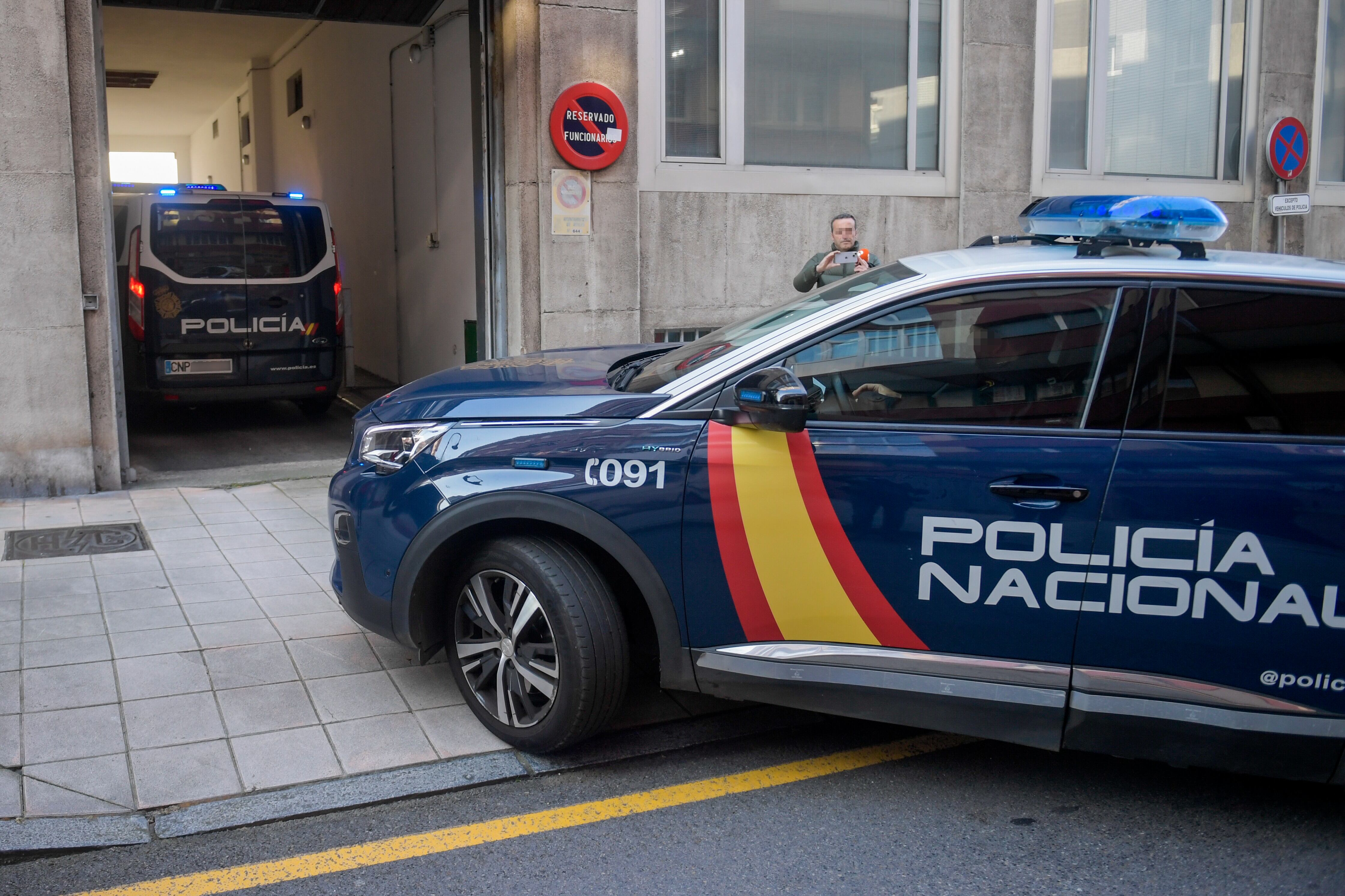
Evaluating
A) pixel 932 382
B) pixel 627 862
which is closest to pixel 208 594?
pixel 627 862

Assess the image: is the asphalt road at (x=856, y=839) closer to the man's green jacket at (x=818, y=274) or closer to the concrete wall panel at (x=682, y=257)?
the man's green jacket at (x=818, y=274)

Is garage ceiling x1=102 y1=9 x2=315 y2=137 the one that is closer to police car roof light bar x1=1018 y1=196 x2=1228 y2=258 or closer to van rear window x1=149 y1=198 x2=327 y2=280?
van rear window x1=149 y1=198 x2=327 y2=280

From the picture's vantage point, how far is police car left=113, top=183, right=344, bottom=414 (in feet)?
33.2

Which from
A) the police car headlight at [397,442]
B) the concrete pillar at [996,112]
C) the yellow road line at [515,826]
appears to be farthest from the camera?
the concrete pillar at [996,112]

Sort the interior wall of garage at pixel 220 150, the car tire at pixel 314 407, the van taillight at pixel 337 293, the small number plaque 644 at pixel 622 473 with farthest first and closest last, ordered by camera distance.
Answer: the interior wall of garage at pixel 220 150, the car tire at pixel 314 407, the van taillight at pixel 337 293, the small number plaque 644 at pixel 622 473

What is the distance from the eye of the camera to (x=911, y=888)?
3.28 metres

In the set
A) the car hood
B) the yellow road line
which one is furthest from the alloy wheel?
the car hood

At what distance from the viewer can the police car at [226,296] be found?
33.2ft

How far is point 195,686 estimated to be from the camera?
15.1ft

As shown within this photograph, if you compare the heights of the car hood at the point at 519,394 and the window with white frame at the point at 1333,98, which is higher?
the window with white frame at the point at 1333,98

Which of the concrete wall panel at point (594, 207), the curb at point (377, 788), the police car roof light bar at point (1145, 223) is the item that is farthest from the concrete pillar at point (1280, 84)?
the curb at point (377, 788)

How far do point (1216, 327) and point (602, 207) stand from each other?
610 centimetres

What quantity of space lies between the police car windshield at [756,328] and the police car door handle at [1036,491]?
29.5 inches

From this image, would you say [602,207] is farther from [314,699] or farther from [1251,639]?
[1251,639]
